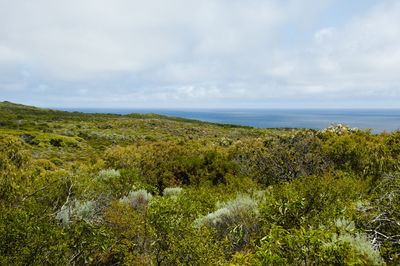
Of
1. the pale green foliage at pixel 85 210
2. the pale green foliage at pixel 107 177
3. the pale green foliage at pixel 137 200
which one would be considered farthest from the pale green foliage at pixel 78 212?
the pale green foliage at pixel 107 177

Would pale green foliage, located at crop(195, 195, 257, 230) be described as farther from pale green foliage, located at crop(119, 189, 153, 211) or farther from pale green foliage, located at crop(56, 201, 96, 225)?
pale green foliage, located at crop(56, 201, 96, 225)

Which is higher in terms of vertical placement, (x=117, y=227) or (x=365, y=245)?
(x=365, y=245)

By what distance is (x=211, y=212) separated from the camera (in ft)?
21.7

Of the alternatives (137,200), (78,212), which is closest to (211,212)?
(137,200)

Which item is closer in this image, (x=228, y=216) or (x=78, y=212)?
(x=78, y=212)

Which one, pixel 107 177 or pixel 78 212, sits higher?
pixel 78 212

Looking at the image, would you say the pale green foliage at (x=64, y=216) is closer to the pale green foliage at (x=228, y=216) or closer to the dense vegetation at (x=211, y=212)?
the dense vegetation at (x=211, y=212)

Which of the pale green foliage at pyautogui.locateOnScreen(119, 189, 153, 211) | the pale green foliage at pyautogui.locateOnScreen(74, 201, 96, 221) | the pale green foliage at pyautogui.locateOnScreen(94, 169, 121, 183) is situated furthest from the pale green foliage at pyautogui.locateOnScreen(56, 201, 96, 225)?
the pale green foliage at pyautogui.locateOnScreen(94, 169, 121, 183)

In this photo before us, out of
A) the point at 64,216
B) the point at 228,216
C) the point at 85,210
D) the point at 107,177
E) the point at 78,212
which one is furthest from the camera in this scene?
the point at 107,177

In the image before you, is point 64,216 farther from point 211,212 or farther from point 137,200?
point 211,212

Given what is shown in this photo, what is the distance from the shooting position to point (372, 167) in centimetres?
882

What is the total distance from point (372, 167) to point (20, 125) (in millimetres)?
63851

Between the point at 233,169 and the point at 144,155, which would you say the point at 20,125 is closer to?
the point at 144,155

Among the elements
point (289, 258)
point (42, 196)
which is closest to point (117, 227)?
point (42, 196)
